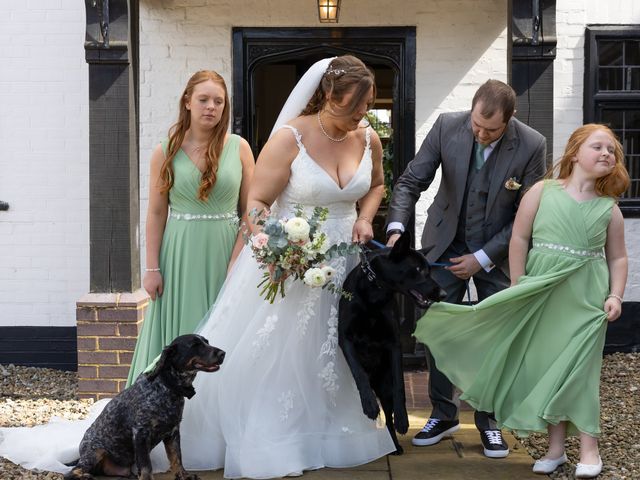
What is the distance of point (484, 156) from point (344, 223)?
2.96 ft

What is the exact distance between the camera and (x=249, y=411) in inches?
194

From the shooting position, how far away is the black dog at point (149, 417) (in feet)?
14.5

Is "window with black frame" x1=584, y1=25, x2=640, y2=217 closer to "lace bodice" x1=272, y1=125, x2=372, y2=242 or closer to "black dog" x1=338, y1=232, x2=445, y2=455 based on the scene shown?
"lace bodice" x1=272, y1=125, x2=372, y2=242

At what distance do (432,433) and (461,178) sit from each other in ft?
4.88

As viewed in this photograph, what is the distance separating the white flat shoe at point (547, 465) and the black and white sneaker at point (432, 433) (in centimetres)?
70

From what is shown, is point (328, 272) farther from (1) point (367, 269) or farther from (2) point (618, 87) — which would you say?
(2) point (618, 87)

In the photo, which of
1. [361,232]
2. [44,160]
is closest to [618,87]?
[361,232]

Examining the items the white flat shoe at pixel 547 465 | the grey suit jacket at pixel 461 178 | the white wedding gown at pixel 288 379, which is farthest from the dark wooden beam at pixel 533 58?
the white flat shoe at pixel 547 465

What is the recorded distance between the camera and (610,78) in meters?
7.98

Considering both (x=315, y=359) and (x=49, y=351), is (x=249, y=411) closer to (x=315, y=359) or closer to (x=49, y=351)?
(x=315, y=359)

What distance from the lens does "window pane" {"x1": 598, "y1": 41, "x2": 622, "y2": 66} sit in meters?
7.93

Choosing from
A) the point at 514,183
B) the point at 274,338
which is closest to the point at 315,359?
the point at 274,338

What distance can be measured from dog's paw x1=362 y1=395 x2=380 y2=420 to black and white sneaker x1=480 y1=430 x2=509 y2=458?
88 centimetres

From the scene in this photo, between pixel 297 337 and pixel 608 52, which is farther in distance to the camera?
pixel 608 52
